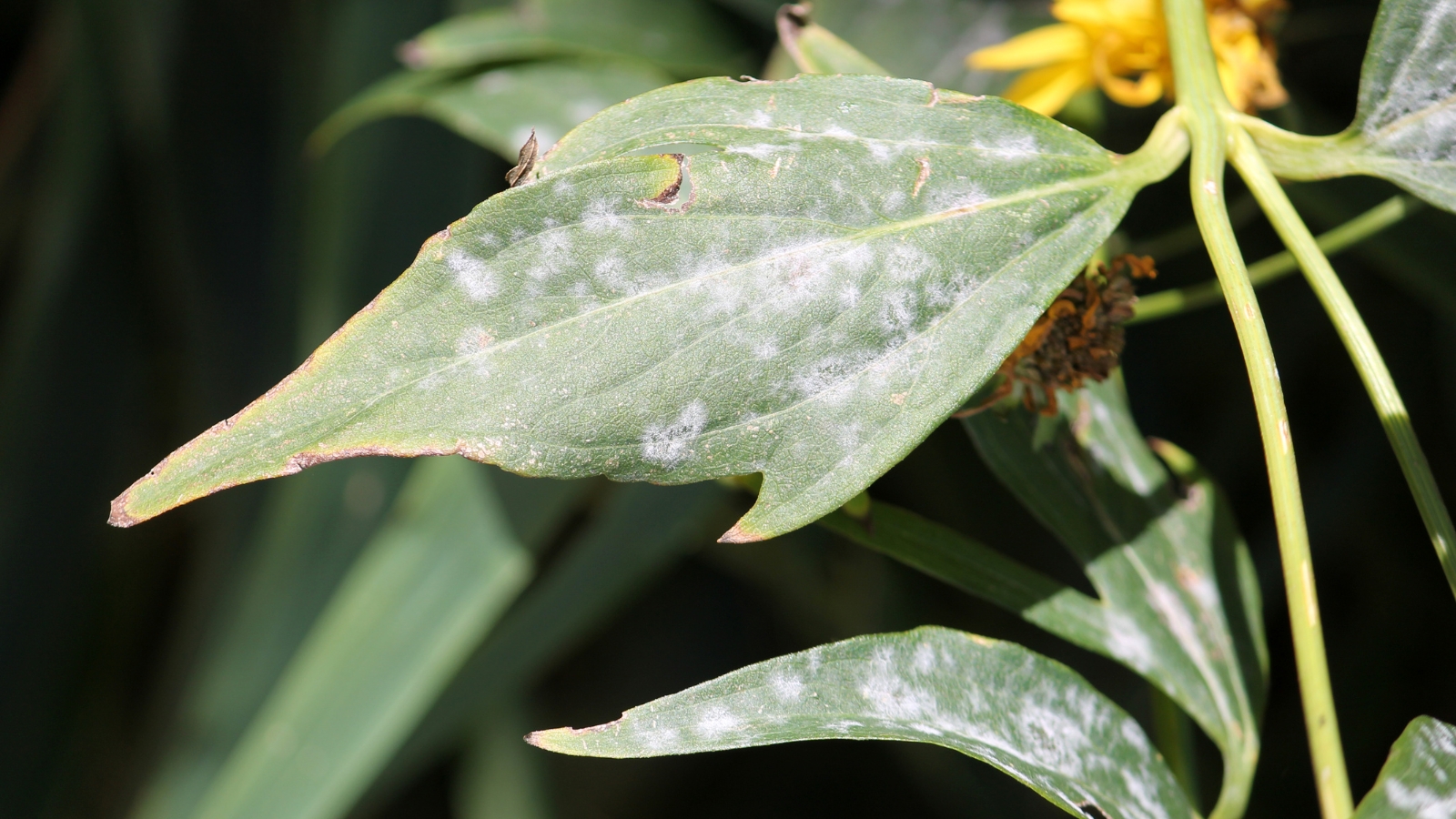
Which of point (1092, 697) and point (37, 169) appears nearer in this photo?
point (1092, 697)

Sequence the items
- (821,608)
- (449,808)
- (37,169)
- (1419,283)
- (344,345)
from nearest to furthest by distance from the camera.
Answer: (344,345) < (1419,283) < (821,608) < (37,169) < (449,808)

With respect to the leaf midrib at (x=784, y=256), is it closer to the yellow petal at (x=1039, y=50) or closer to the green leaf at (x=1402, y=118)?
the green leaf at (x=1402, y=118)

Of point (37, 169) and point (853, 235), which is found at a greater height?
point (37, 169)

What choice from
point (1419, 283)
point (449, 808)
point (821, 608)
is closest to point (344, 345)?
point (1419, 283)

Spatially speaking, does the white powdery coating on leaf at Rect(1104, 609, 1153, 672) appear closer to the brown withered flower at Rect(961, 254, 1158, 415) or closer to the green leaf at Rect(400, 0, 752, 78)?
the brown withered flower at Rect(961, 254, 1158, 415)

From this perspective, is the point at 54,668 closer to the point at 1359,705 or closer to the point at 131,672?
the point at 131,672

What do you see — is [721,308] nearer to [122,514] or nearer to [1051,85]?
[122,514]


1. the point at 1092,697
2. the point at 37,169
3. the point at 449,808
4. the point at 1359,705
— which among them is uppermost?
the point at 37,169
